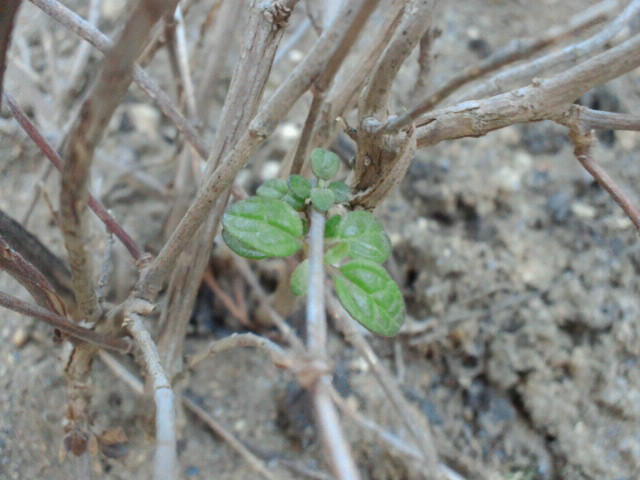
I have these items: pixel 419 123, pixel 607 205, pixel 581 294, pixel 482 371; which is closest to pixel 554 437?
pixel 482 371

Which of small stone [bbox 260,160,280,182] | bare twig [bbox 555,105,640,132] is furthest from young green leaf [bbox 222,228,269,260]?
small stone [bbox 260,160,280,182]

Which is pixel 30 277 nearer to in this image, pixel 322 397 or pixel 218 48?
pixel 322 397

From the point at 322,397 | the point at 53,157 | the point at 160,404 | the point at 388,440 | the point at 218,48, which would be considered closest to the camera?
the point at 322,397

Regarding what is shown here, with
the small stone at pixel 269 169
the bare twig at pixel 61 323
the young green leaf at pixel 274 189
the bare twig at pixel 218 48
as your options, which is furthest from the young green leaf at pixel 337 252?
the small stone at pixel 269 169

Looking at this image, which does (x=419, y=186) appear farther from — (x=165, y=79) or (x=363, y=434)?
(x=165, y=79)

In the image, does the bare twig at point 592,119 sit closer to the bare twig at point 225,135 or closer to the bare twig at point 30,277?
the bare twig at point 225,135

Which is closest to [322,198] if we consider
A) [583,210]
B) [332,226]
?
[332,226]

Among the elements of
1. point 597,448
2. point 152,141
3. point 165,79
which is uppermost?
point 165,79

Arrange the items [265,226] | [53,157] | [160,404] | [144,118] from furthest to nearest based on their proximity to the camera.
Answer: [144,118] → [53,157] → [265,226] → [160,404]
